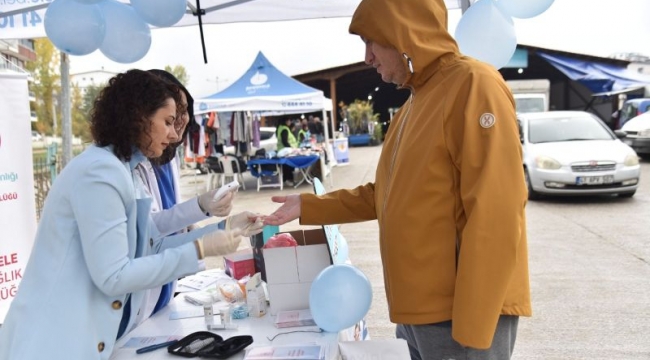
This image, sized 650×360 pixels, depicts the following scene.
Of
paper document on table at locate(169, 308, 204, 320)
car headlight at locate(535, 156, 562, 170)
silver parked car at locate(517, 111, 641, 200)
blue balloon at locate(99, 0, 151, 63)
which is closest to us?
paper document on table at locate(169, 308, 204, 320)

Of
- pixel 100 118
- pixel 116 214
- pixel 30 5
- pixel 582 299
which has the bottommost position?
pixel 582 299

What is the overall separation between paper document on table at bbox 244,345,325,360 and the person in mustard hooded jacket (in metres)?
0.28

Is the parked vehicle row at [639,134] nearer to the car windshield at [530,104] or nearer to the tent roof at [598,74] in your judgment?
the car windshield at [530,104]

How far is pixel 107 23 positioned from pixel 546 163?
7.09 metres

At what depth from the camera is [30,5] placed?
364cm

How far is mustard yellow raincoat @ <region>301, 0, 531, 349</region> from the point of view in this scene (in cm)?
143

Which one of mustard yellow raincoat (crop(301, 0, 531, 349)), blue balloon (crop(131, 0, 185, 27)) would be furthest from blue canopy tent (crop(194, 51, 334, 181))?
mustard yellow raincoat (crop(301, 0, 531, 349))

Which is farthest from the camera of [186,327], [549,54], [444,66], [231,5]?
[549,54]

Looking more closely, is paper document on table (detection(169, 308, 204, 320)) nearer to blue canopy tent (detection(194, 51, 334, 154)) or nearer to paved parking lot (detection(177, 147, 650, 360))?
paved parking lot (detection(177, 147, 650, 360))

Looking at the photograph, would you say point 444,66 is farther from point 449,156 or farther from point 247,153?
point 247,153

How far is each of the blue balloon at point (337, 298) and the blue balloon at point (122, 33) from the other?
217 cm

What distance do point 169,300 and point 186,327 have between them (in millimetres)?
343

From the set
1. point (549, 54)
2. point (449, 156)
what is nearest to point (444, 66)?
point (449, 156)

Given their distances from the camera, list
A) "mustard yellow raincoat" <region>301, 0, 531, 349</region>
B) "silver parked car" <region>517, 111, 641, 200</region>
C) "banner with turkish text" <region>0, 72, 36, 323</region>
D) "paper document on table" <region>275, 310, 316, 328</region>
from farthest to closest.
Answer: "silver parked car" <region>517, 111, 641, 200</region> < "banner with turkish text" <region>0, 72, 36, 323</region> < "paper document on table" <region>275, 310, 316, 328</region> < "mustard yellow raincoat" <region>301, 0, 531, 349</region>
